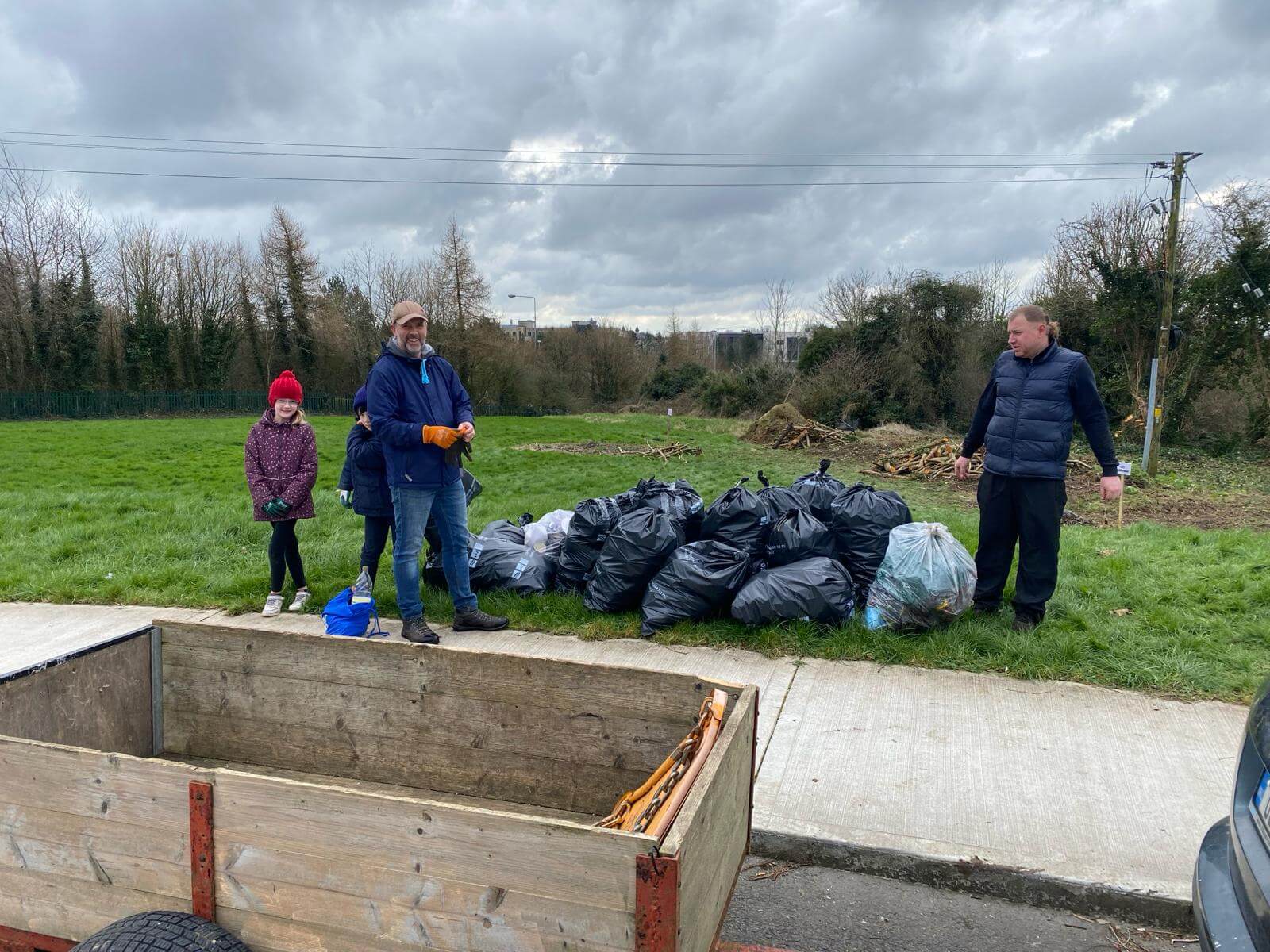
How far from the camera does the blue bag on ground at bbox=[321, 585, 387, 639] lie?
5.02 metres

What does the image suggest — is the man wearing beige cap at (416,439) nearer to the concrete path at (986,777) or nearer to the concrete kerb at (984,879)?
the concrete path at (986,777)

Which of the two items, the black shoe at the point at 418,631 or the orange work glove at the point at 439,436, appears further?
the black shoe at the point at 418,631

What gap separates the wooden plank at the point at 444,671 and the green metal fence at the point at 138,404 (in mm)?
37459

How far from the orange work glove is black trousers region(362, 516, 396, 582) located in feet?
3.55

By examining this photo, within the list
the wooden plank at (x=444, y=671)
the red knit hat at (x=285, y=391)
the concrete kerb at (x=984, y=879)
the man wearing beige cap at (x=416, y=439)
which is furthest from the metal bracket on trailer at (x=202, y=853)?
the red knit hat at (x=285, y=391)

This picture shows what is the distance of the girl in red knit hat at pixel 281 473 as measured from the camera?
572cm

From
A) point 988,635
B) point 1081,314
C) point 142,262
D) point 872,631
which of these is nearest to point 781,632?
point 872,631

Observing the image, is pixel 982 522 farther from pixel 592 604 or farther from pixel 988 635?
pixel 592 604

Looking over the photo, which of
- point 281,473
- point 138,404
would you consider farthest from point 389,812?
point 138,404

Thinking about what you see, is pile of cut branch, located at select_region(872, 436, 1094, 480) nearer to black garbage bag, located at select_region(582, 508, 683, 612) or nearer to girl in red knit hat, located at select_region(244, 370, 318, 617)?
black garbage bag, located at select_region(582, 508, 683, 612)

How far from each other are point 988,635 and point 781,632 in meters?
1.17

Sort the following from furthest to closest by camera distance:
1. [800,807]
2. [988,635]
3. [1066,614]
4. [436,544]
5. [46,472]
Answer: [46,472] → [436,544] → [1066,614] → [988,635] → [800,807]

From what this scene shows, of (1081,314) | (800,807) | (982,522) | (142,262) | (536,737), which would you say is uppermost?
(142,262)

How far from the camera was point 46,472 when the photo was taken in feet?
45.4
